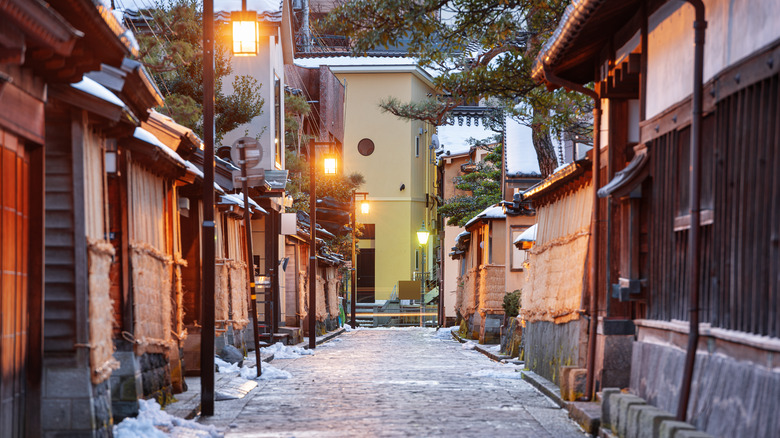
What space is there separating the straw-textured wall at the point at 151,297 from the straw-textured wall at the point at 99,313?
2009 mm

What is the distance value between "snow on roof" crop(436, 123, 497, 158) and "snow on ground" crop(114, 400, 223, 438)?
182ft

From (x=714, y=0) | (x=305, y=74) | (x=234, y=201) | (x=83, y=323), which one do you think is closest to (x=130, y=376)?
(x=83, y=323)

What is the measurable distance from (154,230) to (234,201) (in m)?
8.08

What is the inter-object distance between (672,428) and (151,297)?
7771 mm

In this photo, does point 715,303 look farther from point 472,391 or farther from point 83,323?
point 472,391

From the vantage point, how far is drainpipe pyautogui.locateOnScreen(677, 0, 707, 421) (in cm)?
968

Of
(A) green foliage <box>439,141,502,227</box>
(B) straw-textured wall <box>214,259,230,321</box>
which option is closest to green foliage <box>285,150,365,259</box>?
Answer: (A) green foliage <box>439,141,502,227</box>

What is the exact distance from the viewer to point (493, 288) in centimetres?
3588

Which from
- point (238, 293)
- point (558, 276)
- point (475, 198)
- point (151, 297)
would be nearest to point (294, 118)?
point (475, 198)

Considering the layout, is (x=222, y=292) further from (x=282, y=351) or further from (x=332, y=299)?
(x=332, y=299)

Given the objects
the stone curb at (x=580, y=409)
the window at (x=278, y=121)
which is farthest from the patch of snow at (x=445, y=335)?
the stone curb at (x=580, y=409)

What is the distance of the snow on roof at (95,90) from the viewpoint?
10062 millimetres

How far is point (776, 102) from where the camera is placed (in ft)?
26.0

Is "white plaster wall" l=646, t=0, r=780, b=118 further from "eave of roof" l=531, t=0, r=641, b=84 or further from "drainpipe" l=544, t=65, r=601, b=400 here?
"drainpipe" l=544, t=65, r=601, b=400
